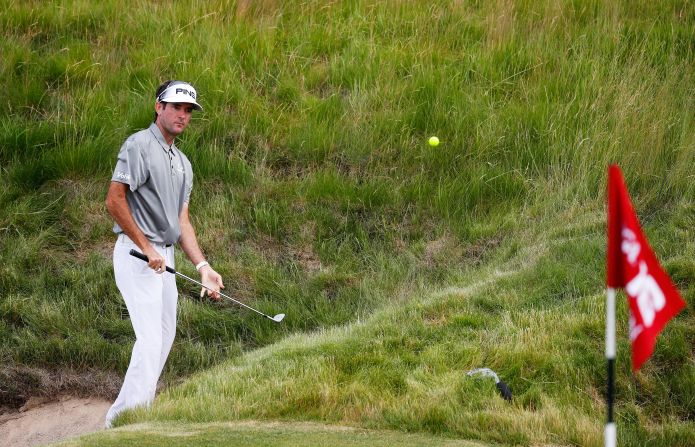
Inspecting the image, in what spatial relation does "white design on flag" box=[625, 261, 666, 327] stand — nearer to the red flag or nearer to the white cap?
the red flag

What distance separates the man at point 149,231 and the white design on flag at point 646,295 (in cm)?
328

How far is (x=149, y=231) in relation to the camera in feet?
23.1

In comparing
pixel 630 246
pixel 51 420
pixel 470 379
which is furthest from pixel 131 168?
pixel 630 246

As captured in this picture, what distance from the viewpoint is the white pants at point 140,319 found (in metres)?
6.88

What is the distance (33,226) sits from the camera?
10.8 metres

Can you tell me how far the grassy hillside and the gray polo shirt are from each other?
1.11 meters

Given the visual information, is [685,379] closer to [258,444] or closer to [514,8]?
[258,444]

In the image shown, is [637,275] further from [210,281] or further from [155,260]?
[210,281]

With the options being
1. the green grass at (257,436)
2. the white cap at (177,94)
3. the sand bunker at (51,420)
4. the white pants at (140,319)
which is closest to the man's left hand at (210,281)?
the white pants at (140,319)

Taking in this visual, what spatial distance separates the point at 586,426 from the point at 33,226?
618 centimetres

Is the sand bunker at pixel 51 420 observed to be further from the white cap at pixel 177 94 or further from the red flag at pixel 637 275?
the red flag at pixel 637 275

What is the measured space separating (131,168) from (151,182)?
6.8 inches

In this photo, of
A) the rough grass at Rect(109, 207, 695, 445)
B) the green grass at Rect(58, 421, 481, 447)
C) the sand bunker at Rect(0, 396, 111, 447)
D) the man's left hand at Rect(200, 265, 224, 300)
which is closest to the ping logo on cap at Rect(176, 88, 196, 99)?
the man's left hand at Rect(200, 265, 224, 300)

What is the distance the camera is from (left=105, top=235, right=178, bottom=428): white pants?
22.6 feet
